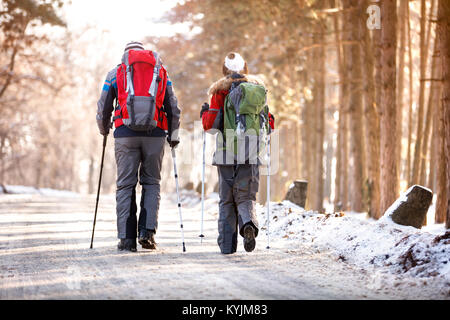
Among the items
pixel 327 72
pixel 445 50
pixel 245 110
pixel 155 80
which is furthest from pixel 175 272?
pixel 327 72

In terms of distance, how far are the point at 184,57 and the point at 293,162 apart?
22.3 ft

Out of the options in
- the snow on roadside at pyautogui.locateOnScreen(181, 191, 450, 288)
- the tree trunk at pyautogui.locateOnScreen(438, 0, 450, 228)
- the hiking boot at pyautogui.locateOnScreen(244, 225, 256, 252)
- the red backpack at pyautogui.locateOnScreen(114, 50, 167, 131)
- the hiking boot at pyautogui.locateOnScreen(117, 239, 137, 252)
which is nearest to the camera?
the snow on roadside at pyautogui.locateOnScreen(181, 191, 450, 288)

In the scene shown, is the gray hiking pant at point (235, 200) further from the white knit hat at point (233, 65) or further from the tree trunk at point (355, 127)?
the tree trunk at point (355, 127)

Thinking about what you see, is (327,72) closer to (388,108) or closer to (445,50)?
(388,108)

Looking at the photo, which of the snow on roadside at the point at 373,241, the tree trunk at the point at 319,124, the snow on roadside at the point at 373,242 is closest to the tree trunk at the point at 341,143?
the tree trunk at the point at 319,124

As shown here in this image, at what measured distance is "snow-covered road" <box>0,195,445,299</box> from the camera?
4.47m

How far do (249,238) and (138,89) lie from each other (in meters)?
2.05

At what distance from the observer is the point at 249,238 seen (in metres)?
6.41

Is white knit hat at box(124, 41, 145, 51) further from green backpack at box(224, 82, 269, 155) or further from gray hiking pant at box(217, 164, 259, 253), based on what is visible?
gray hiking pant at box(217, 164, 259, 253)

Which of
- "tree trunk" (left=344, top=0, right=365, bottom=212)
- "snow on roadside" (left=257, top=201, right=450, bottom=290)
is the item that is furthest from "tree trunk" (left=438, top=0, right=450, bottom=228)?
"tree trunk" (left=344, top=0, right=365, bottom=212)

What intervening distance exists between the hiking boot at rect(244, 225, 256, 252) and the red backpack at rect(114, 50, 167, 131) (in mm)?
1559

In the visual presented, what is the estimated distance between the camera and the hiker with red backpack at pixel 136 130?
6.55 metres

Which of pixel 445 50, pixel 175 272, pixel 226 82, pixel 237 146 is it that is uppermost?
Result: pixel 445 50

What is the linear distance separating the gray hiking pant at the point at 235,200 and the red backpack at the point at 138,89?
1.01 m
